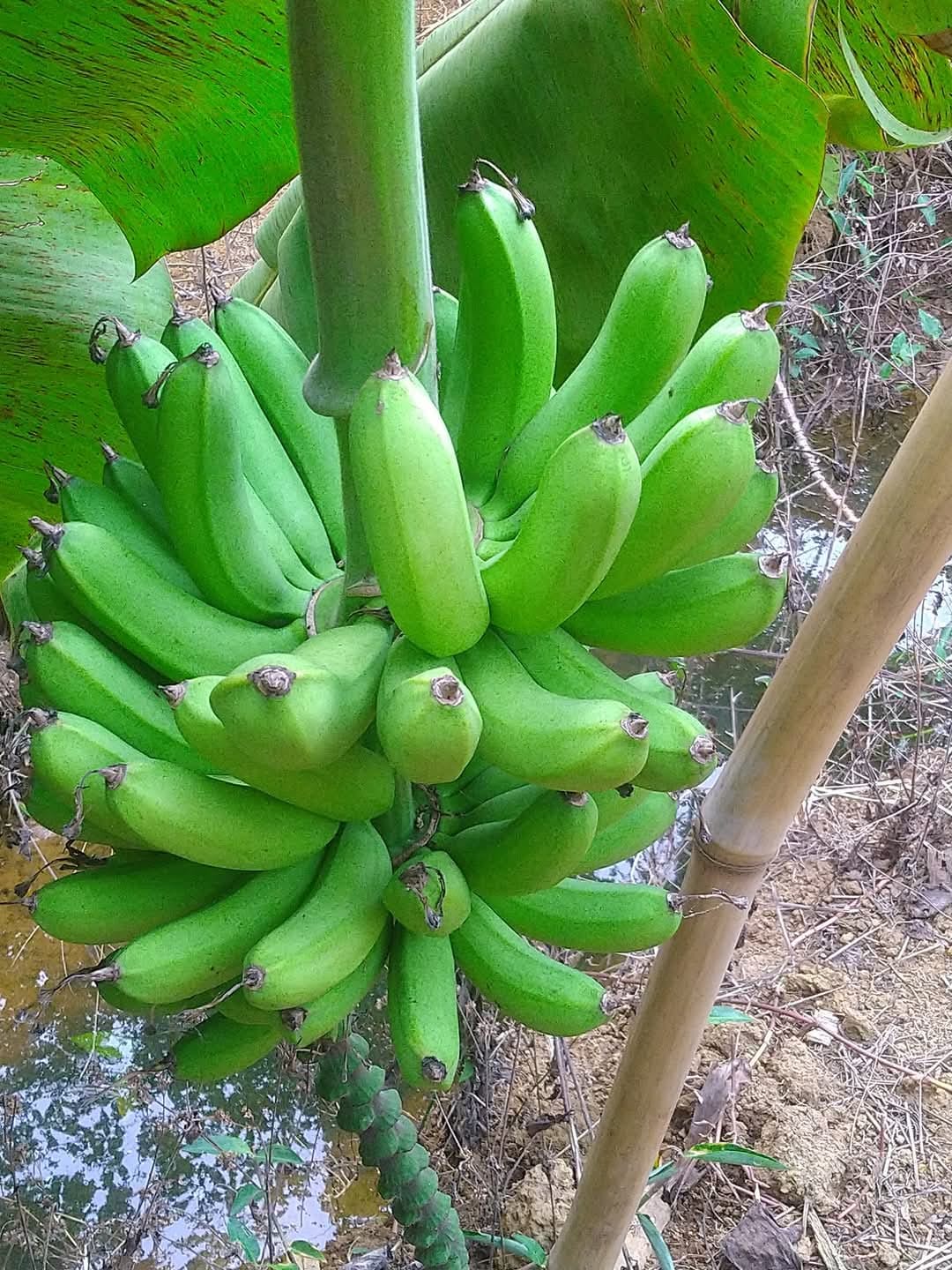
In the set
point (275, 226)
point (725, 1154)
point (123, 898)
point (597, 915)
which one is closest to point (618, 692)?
point (597, 915)

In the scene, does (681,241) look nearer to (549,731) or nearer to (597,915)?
(549,731)

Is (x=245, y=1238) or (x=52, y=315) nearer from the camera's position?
(x=52, y=315)

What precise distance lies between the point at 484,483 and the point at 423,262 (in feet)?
0.49

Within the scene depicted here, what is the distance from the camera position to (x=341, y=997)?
0.52 m

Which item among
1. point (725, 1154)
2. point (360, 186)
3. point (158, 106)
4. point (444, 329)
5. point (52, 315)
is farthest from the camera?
point (725, 1154)

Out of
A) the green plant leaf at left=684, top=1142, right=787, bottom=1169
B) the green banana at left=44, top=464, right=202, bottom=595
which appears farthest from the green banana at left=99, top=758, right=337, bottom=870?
the green plant leaf at left=684, top=1142, right=787, bottom=1169

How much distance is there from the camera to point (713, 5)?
551 millimetres

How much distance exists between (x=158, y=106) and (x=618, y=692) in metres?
0.55

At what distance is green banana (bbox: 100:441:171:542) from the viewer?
1.82ft

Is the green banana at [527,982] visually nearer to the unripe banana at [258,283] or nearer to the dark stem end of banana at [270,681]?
the dark stem end of banana at [270,681]

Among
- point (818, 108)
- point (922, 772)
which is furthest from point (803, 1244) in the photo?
point (818, 108)

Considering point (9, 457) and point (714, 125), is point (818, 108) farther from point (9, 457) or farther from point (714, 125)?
point (9, 457)

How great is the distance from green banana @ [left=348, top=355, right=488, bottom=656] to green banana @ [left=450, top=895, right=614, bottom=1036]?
0.21m

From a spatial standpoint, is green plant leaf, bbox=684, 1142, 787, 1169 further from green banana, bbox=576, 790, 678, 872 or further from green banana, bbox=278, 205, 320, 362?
green banana, bbox=278, 205, 320, 362
